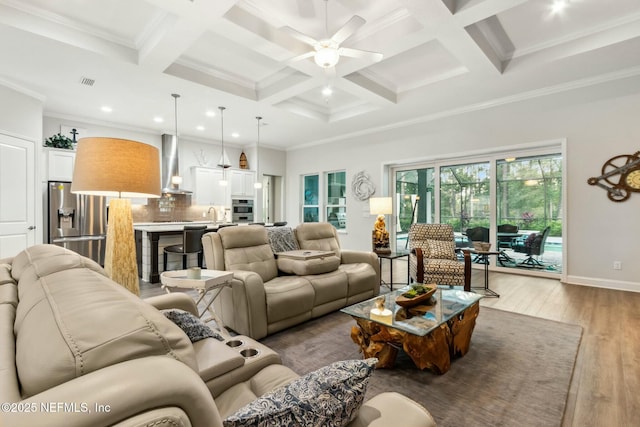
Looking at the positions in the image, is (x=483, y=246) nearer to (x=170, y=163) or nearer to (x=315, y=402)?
(x=315, y=402)

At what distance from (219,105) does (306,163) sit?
11.1ft

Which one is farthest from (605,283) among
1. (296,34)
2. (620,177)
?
(296,34)

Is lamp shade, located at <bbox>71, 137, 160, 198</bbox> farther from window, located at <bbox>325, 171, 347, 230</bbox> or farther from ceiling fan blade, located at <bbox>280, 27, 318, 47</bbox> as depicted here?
window, located at <bbox>325, 171, 347, 230</bbox>

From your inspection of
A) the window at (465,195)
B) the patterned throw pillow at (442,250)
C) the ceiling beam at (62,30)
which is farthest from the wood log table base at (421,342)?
the ceiling beam at (62,30)

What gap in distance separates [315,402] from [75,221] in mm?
6057

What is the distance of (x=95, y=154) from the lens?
5.36ft

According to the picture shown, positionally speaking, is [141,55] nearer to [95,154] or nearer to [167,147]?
[95,154]

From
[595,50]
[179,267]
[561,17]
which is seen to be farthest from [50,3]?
[595,50]

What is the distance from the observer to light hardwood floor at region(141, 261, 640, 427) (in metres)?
1.79

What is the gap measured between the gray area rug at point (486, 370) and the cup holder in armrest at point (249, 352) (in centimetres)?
85

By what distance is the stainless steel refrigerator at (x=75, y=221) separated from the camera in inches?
201

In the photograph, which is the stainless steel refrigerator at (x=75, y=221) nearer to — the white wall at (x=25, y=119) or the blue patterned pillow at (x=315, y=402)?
the white wall at (x=25, y=119)

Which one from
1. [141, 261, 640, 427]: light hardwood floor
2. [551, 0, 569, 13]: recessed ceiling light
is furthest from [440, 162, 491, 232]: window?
[551, 0, 569, 13]: recessed ceiling light

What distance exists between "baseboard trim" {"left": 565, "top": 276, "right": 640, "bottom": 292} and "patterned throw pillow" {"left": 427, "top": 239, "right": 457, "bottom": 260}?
1876 millimetres
